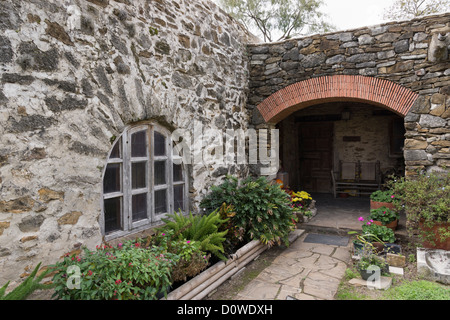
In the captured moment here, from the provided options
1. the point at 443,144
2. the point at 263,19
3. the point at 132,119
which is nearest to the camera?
the point at 132,119

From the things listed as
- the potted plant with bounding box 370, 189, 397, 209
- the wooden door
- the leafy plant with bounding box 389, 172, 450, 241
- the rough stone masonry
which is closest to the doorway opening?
the wooden door

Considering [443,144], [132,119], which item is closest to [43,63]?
[132,119]

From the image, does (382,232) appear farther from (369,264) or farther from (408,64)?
(408,64)

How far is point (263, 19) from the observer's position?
41.4 feet

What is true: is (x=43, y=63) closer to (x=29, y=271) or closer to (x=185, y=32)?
(x=29, y=271)

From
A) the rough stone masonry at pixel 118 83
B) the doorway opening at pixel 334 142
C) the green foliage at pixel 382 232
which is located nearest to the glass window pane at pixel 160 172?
the rough stone masonry at pixel 118 83

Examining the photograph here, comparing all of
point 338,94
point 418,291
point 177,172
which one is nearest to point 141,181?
point 177,172

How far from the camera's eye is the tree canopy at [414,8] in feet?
34.7

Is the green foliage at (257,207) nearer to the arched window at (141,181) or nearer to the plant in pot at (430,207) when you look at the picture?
the arched window at (141,181)

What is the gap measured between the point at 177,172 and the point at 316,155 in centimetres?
604

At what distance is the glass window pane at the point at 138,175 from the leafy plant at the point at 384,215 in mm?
3631

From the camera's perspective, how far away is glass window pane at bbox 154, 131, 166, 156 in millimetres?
3810
